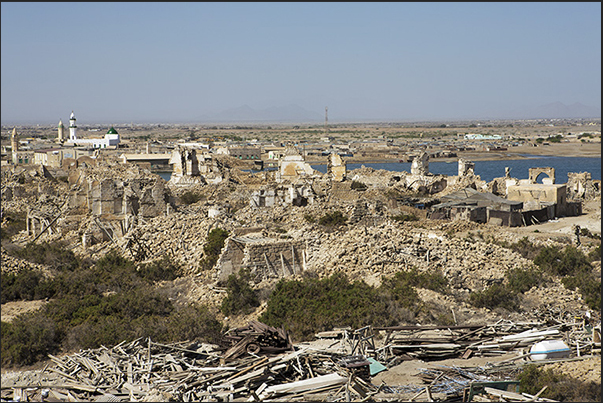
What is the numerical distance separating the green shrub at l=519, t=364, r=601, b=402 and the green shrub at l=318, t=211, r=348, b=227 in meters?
7.29

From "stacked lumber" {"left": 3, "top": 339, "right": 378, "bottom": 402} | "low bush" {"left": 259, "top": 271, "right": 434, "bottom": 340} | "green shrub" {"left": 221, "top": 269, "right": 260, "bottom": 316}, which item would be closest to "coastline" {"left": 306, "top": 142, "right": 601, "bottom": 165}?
"green shrub" {"left": 221, "top": 269, "right": 260, "bottom": 316}

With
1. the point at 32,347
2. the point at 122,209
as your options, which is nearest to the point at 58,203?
the point at 122,209

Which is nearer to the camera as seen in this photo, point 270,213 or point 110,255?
point 110,255

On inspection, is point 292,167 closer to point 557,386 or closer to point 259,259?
point 259,259

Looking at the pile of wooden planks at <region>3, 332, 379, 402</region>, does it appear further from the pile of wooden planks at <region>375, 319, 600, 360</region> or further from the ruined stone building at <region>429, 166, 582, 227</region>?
the ruined stone building at <region>429, 166, 582, 227</region>

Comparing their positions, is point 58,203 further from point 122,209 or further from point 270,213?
point 270,213

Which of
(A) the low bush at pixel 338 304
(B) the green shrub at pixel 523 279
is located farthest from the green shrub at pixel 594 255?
(A) the low bush at pixel 338 304

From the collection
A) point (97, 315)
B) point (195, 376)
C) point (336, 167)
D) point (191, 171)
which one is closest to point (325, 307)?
point (195, 376)

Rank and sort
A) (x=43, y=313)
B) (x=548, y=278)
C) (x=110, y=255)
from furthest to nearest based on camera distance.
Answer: (x=110, y=255), (x=548, y=278), (x=43, y=313)

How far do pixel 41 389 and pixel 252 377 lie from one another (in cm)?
262

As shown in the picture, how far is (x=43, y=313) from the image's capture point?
1116cm

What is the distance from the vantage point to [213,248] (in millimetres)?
14422

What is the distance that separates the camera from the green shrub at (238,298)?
471 inches

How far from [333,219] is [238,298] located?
4106mm
